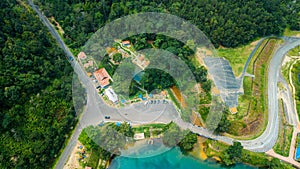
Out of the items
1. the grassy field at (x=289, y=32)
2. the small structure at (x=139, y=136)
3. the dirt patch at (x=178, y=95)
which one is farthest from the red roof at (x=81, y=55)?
the grassy field at (x=289, y=32)

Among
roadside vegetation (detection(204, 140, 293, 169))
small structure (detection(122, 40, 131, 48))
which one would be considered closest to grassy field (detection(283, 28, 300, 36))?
roadside vegetation (detection(204, 140, 293, 169))

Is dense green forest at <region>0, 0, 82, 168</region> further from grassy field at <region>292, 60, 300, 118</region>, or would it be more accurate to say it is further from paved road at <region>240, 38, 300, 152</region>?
grassy field at <region>292, 60, 300, 118</region>

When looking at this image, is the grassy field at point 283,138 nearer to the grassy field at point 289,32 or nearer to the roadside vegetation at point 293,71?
the roadside vegetation at point 293,71

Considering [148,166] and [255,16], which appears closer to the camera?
[148,166]

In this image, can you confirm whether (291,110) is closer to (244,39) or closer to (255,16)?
A: (244,39)

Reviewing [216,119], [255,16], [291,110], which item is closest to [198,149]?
[216,119]

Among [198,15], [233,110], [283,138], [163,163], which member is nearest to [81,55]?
[198,15]
